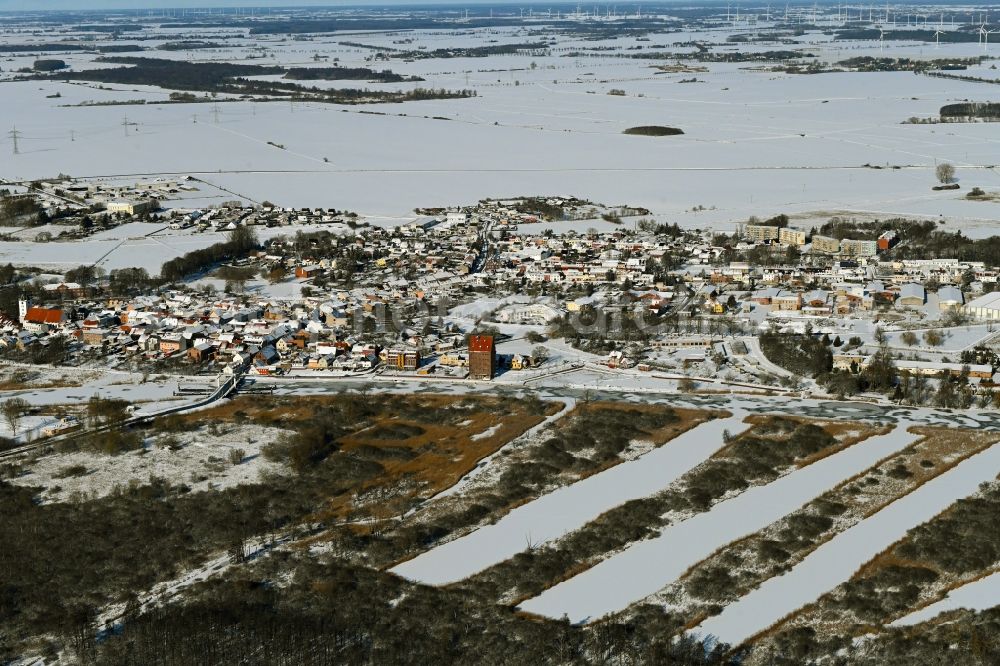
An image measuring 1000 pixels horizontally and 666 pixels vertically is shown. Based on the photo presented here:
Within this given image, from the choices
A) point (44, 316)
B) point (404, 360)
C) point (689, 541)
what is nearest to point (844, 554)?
point (689, 541)

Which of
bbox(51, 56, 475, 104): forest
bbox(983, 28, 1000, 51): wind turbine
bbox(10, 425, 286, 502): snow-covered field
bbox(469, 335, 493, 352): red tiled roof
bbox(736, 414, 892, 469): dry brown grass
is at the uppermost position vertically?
bbox(983, 28, 1000, 51): wind turbine

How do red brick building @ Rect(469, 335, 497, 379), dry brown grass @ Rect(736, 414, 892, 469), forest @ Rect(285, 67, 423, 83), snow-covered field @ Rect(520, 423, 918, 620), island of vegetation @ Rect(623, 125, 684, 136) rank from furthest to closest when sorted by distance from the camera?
forest @ Rect(285, 67, 423, 83) → island of vegetation @ Rect(623, 125, 684, 136) → red brick building @ Rect(469, 335, 497, 379) → dry brown grass @ Rect(736, 414, 892, 469) → snow-covered field @ Rect(520, 423, 918, 620)

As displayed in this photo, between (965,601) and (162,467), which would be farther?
(162,467)

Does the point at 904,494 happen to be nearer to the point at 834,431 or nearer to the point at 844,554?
the point at 844,554

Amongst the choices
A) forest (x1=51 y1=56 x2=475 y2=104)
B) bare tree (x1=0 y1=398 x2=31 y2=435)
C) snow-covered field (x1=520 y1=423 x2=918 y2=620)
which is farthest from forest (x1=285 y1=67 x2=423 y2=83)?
snow-covered field (x1=520 y1=423 x2=918 y2=620)

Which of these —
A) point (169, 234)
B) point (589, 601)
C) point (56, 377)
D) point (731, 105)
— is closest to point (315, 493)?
point (589, 601)

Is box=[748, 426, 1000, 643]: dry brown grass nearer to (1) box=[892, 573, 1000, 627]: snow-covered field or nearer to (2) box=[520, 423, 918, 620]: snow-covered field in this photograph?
(1) box=[892, 573, 1000, 627]: snow-covered field
